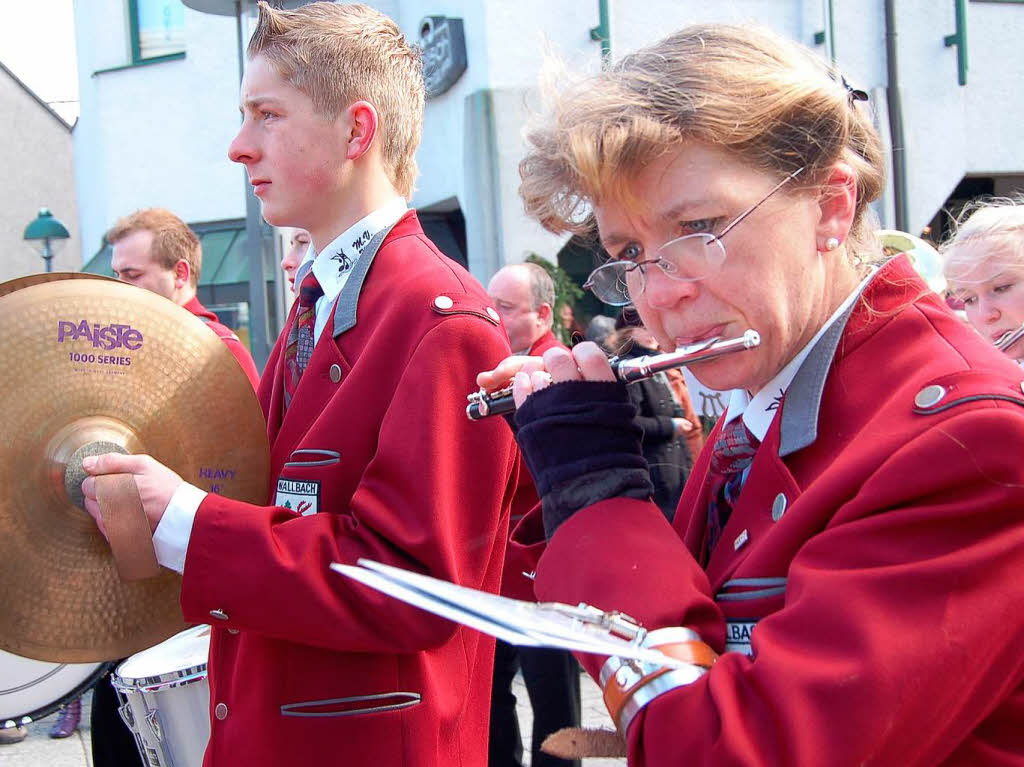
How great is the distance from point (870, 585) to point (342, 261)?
1.36 meters

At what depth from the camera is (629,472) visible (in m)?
1.27

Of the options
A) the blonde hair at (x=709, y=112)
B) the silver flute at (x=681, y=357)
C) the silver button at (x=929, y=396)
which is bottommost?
the silver button at (x=929, y=396)

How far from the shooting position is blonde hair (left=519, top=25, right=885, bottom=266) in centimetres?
128

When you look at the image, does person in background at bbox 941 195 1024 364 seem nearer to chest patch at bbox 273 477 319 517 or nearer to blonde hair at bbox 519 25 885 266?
blonde hair at bbox 519 25 885 266

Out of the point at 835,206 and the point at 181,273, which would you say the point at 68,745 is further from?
the point at 835,206

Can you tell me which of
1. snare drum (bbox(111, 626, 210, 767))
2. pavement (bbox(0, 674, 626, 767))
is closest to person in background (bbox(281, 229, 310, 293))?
pavement (bbox(0, 674, 626, 767))

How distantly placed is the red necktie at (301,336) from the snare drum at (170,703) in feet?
2.32

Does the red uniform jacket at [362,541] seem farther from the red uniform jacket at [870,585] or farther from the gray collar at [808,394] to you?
the gray collar at [808,394]

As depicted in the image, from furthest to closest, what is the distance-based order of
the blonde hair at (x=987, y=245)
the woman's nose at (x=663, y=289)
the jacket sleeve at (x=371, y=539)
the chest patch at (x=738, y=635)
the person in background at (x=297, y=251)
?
the person in background at (x=297, y=251) < the blonde hair at (x=987, y=245) < the jacket sleeve at (x=371, y=539) < the woman's nose at (x=663, y=289) < the chest patch at (x=738, y=635)

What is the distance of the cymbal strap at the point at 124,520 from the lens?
68.6 inches

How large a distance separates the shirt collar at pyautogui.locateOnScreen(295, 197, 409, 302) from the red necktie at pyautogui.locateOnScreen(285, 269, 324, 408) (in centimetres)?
4

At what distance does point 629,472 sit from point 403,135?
121 centimetres

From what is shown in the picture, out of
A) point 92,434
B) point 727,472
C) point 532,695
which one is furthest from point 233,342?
point 727,472

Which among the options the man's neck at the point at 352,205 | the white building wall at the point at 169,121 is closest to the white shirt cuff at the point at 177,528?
the man's neck at the point at 352,205
